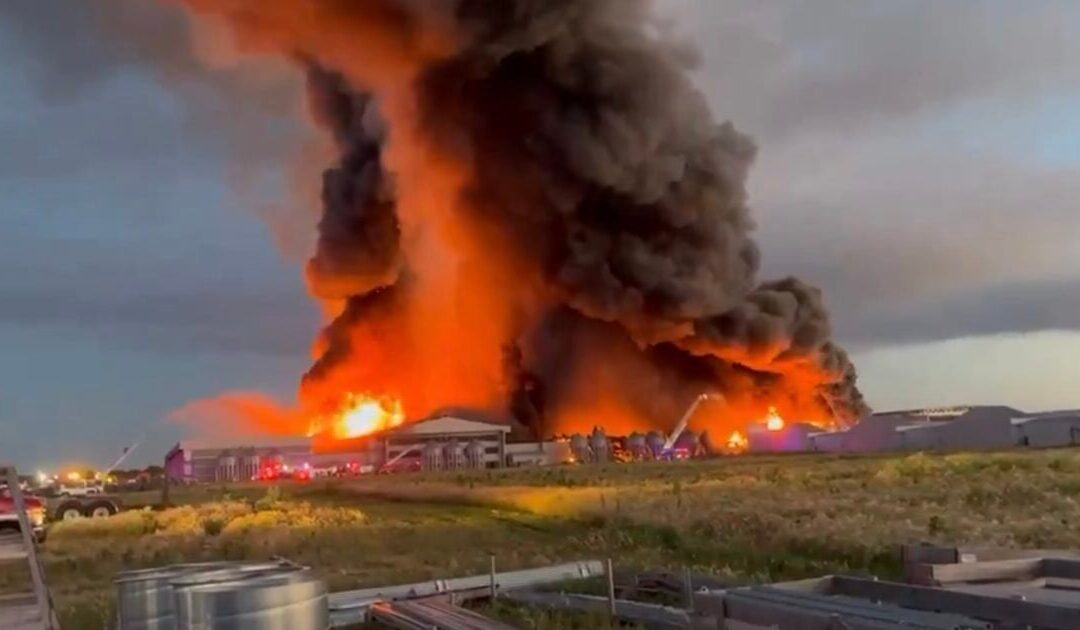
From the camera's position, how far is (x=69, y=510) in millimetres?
37469

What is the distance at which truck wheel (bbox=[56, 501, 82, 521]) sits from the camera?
36.9 meters

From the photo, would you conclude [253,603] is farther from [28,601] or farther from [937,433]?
[937,433]

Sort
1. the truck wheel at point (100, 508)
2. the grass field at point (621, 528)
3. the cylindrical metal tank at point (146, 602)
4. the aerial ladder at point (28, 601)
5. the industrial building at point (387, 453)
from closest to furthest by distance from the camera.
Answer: the cylindrical metal tank at point (146, 602)
the aerial ladder at point (28, 601)
the grass field at point (621, 528)
the truck wheel at point (100, 508)
the industrial building at point (387, 453)

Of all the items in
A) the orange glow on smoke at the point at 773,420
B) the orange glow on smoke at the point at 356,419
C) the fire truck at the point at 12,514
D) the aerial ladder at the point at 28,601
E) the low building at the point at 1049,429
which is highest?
the orange glow on smoke at the point at 356,419

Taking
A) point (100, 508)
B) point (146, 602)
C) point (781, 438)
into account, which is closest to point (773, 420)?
point (781, 438)

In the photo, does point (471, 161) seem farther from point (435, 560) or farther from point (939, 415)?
point (435, 560)

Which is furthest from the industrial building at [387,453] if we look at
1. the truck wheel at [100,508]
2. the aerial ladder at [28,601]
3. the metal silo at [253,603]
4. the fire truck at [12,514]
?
the metal silo at [253,603]

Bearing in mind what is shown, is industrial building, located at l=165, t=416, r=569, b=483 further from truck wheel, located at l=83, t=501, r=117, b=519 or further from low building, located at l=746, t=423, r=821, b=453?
truck wheel, located at l=83, t=501, r=117, b=519

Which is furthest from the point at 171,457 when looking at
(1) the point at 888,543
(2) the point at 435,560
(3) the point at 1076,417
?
(1) the point at 888,543

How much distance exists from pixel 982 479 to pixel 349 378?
53540 mm

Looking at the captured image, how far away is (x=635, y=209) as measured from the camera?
70312 mm

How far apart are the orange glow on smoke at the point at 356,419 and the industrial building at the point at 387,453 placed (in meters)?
0.86

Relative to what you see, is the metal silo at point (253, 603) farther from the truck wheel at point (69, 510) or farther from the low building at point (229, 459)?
the low building at point (229, 459)

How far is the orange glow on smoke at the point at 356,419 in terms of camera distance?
8019 centimetres
